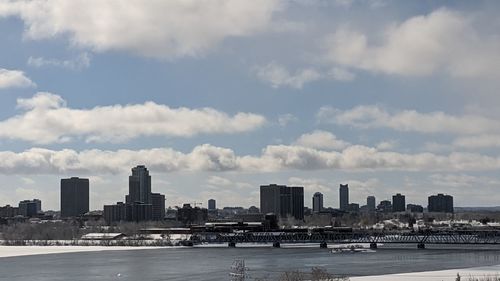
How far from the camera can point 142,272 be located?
11662 centimetres

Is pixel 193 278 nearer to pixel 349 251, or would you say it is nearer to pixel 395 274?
pixel 395 274

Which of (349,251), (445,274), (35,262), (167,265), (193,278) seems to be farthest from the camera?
(349,251)

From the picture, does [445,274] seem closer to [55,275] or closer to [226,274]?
[226,274]

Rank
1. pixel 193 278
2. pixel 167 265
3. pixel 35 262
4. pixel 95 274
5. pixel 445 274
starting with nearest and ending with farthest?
pixel 445 274 < pixel 193 278 < pixel 95 274 < pixel 167 265 < pixel 35 262

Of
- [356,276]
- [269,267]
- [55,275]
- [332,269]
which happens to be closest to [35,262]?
[55,275]

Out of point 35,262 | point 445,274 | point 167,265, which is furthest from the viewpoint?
point 35,262

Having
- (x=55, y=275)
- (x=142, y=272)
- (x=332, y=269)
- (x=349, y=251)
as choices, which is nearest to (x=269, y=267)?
(x=332, y=269)

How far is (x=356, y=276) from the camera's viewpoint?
9994cm

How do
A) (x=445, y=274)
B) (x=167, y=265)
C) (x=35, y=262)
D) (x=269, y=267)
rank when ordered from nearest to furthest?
(x=445, y=274), (x=269, y=267), (x=167, y=265), (x=35, y=262)

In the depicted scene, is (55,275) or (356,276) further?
(55,275)

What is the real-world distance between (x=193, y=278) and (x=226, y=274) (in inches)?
238

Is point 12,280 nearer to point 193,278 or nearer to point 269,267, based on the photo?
point 193,278

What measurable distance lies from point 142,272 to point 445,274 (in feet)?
141

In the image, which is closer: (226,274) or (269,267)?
(226,274)
